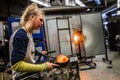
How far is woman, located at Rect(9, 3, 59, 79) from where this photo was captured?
1.73m

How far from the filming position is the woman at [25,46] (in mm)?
1732

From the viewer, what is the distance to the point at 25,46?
1778 millimetres

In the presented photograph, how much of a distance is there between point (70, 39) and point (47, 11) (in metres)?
1.35

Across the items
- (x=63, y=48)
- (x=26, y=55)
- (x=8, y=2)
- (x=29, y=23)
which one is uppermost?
(x=8, y=2)

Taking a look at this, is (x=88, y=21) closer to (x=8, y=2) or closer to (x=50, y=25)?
(x=50, y=25)

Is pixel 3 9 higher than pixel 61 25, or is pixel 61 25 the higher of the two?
pixel 3 9

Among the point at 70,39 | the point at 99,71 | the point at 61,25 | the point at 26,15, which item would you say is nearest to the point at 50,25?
the point at 61,25

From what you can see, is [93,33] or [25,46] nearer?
[25,46]

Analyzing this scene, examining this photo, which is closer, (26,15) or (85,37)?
(26,15)

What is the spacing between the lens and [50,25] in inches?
248

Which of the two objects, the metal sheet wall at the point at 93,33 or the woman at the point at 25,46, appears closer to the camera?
the woman at the point at 25,46

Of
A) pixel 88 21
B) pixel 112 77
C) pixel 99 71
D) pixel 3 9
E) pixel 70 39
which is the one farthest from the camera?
pixel 3 9

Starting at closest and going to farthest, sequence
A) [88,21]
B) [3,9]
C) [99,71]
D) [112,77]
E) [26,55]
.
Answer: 1. [26,55]
2. [112,77]
3. [99,71]
4. [88,21]
5. [3,9]

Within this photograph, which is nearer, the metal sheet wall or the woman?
the woman
